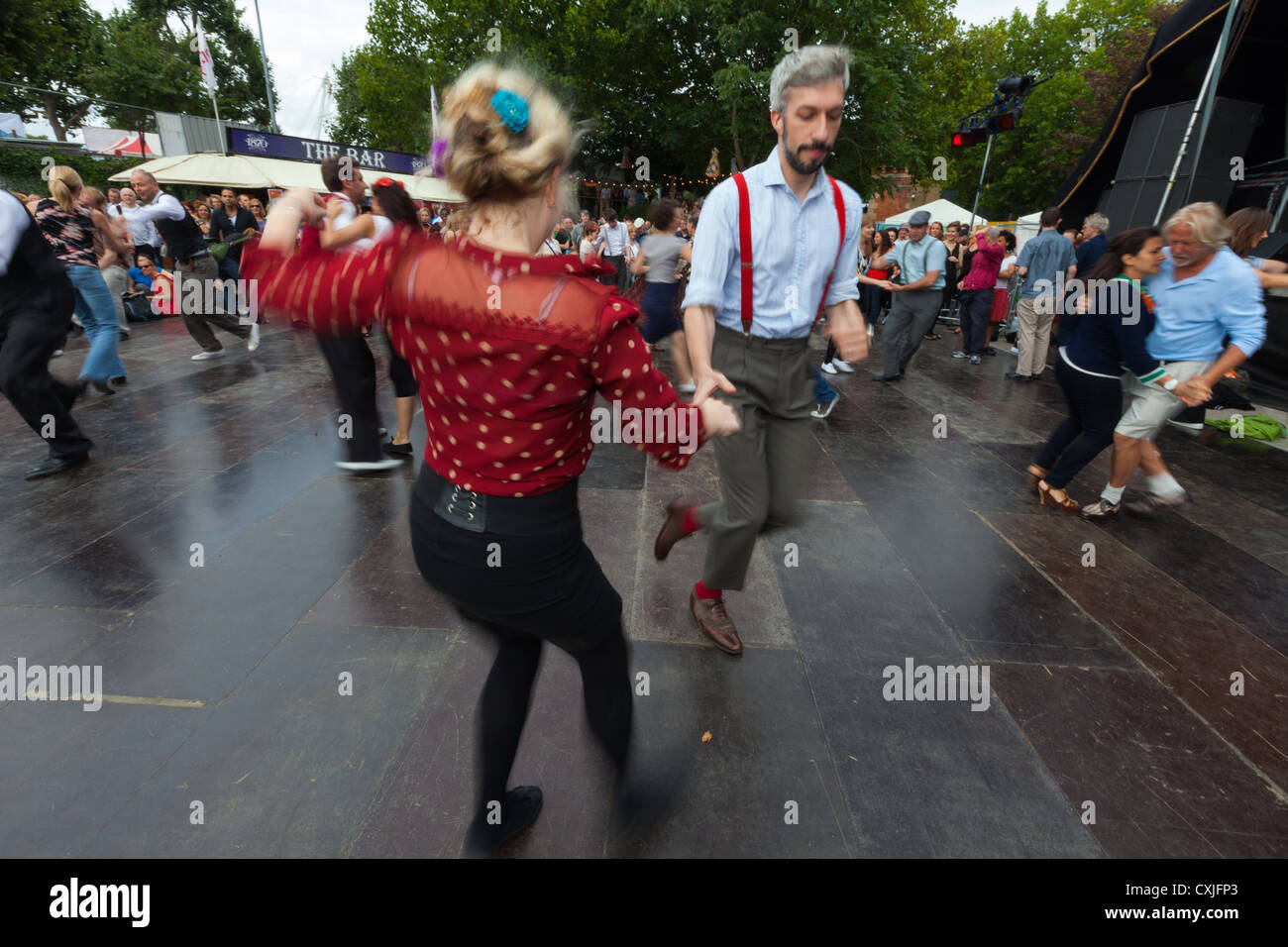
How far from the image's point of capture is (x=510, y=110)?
3.84 ft

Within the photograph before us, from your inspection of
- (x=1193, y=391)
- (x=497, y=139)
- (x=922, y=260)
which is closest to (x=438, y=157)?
(x=497, y=139)

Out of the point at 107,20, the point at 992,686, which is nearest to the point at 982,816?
the point at 992,686

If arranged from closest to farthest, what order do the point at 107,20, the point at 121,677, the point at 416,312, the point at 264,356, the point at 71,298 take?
the point at 416,312
the point at 121,677
the point at 71,298
the point at 264,356
the point at 107,20

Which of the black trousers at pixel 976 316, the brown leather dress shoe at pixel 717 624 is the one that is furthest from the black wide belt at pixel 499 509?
the black trousers at pixel 976 316

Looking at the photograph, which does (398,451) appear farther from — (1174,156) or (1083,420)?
(1174,156)

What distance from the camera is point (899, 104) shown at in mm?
24719

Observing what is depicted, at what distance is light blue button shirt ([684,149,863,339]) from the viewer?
2.48 meters

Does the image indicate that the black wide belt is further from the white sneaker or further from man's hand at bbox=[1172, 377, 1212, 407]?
man's hand at bbox=[1172, 377, 1212, 407]

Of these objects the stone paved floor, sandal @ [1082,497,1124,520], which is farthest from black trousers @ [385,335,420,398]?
sandal @ [1082,497,1124,520]

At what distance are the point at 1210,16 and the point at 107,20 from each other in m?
64.7

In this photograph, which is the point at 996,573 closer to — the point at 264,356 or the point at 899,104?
the point at 264,356

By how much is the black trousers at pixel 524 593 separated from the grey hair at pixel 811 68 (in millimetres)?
1833

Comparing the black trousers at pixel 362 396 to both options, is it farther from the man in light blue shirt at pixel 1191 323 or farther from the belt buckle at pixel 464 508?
the man in light blue shirt at pixel 1191 323

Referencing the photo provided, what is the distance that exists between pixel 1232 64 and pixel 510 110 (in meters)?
13.5
